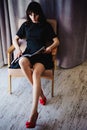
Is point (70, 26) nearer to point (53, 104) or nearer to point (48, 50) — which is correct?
point (48, 50)

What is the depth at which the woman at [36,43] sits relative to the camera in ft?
6.47

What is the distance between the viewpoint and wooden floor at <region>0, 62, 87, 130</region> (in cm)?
184

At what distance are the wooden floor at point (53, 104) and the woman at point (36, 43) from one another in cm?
18

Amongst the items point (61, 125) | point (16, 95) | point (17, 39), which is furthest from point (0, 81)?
point (61, 125)

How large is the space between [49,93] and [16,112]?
497 mm

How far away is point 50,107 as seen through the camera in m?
2.07

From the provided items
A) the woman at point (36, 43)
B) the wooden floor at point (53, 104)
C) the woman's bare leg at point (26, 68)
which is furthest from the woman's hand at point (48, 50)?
the wooden floor at point (53, 104)

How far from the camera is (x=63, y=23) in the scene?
102 inches

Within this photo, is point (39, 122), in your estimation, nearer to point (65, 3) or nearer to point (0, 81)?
point (0, 81)

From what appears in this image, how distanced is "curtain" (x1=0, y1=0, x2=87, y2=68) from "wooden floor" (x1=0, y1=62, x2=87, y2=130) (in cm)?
30

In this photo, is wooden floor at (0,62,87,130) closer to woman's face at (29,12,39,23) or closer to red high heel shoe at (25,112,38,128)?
red high heel shoe at (25,112,38,128)

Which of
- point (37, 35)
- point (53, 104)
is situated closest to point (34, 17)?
point (37, 35)

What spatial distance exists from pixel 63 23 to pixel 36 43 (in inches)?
23.3

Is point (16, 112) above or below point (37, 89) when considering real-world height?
below
